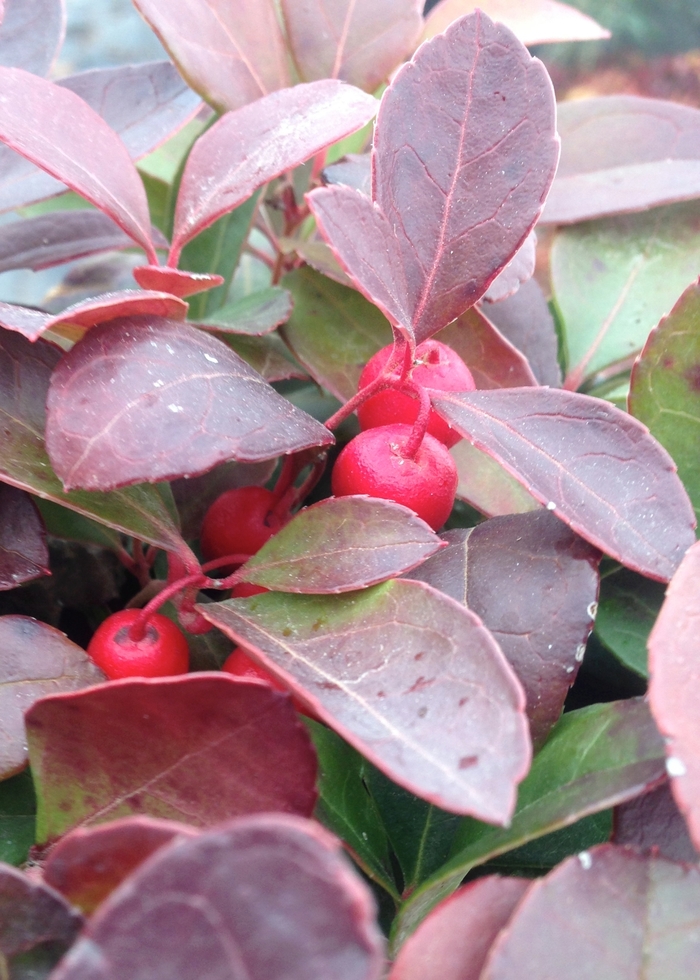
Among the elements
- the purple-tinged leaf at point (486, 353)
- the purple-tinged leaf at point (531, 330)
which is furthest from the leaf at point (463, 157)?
the purple-tinged leaf at point (531, 330)

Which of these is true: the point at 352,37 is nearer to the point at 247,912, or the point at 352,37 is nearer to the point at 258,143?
the point at 258,143

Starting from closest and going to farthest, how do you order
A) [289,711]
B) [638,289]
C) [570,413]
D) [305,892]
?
[305,892], [289,711], [570,413], [638,289]

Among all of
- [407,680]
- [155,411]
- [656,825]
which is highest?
[155,411]

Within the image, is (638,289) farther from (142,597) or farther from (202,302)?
(142,597)

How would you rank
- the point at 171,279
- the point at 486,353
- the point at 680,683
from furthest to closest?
1. the point at 486,353
2. the point at 171,279
3. the point at 680,683

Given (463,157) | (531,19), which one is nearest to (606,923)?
(463,157)

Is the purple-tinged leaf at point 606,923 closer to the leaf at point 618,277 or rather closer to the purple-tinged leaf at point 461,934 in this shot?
the purple-tinged leaf at point 461,934

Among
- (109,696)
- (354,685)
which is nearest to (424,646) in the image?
(354,685)
